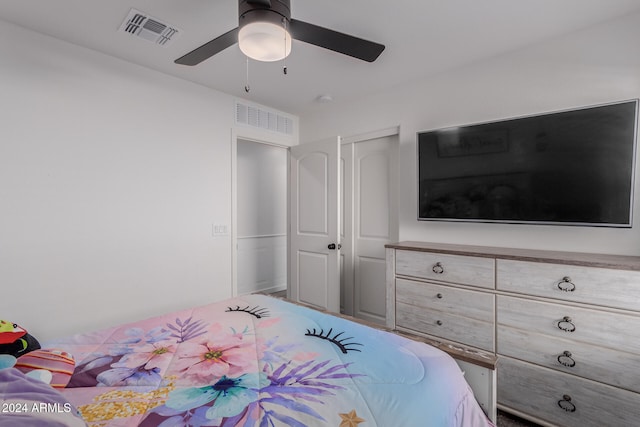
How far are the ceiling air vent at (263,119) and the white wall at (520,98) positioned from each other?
92 cm

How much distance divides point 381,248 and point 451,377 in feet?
6.51

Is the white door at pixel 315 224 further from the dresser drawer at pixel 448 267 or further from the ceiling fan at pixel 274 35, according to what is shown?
the ceiling fan at pixel 274 35

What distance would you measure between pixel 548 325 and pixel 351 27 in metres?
2.13

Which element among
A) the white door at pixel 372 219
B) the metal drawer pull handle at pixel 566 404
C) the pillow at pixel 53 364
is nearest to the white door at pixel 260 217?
the white door at pixel 372 219

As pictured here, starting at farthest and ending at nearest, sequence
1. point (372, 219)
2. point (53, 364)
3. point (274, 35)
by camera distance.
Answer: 1. point (372, 219)
2. point (274, 35)
3. point (53, 364)

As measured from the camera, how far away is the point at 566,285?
1.66 metres

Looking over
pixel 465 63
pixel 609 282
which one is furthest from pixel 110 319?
pixel 465 63

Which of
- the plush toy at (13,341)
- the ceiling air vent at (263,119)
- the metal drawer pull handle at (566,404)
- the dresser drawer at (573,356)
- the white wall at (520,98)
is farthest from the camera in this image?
the ceiling air vent at (263,119)

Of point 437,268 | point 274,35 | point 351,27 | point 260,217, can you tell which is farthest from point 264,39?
point 260,217

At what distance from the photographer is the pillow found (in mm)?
966

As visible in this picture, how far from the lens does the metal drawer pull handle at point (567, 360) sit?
1632 mm

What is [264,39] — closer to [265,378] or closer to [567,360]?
[265,378]

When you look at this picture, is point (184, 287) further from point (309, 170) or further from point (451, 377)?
point (451, 377)

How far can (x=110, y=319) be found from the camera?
2252 mm
